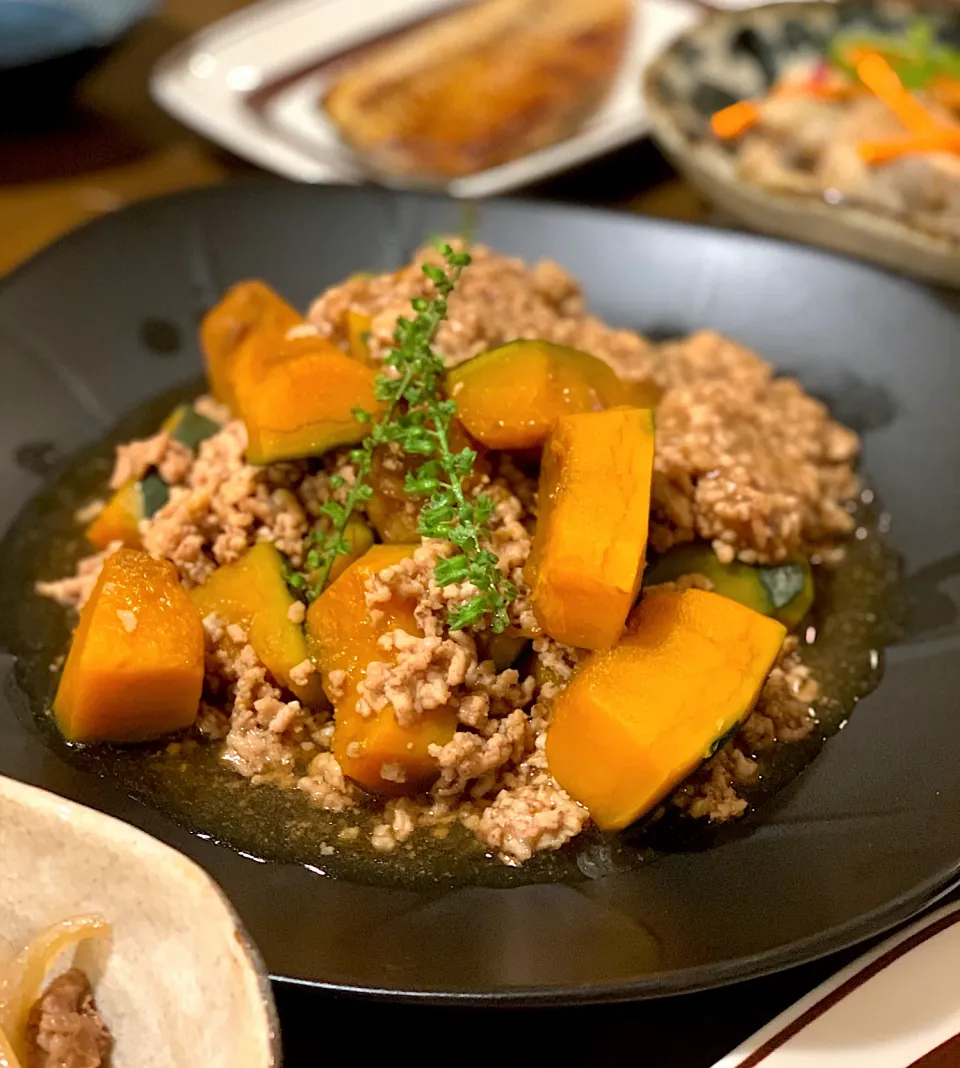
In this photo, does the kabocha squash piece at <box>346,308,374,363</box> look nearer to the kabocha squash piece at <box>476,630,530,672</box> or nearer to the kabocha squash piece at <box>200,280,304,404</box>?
the kabocha squash piece at <box>200,280,304,404</box>

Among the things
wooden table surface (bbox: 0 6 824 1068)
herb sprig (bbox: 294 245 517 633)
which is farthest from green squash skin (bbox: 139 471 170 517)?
wooden table surface (bbox: 0 6 824 1068)

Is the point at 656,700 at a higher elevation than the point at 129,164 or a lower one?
lower

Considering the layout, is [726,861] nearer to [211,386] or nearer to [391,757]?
[391,757]

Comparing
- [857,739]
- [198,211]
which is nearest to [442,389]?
[857,739]

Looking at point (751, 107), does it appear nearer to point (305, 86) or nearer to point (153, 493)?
point (305, 86)

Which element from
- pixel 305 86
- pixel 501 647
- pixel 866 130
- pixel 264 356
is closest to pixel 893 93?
pixel 866 130

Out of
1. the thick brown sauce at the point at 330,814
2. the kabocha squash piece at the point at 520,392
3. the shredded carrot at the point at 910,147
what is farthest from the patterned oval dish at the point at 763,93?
the kabocha squash piece at the point at 520,392
